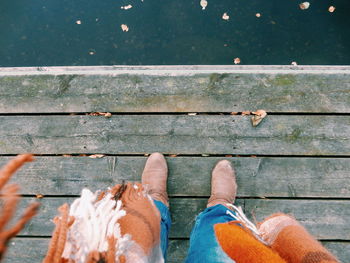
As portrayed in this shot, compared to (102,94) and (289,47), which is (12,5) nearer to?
(102,94)

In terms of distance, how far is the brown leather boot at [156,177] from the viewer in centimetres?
154

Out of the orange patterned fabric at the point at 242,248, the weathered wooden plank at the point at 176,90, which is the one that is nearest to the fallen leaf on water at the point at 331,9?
the weathered wooden plank at the point at 176,90

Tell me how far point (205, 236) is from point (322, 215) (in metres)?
0.77

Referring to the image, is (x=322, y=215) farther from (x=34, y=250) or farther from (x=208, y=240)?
(x=34, y=250)

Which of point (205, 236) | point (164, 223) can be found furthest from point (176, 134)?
point (205, 236)

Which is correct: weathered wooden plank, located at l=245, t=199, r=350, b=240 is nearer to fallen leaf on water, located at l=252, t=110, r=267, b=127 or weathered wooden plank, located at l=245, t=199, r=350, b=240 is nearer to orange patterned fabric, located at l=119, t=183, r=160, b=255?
fallen leaf on water, located at l=252, t=110, r=267, b=127

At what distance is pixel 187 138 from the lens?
5.34ft

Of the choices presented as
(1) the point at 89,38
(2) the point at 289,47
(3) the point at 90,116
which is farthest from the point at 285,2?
(3) the point at 90,116

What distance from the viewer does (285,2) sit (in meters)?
2.04

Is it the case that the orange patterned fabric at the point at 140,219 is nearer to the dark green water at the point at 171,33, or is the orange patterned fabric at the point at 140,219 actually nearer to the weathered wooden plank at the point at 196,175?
the weathered wooden plank at the point at 196,175

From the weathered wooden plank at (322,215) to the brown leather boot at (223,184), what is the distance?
0.21 metres

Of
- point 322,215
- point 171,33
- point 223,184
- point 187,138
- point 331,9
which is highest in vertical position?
point 331,9

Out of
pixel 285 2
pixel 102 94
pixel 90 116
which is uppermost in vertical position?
pixel 285 2

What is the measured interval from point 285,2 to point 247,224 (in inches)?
64.0
